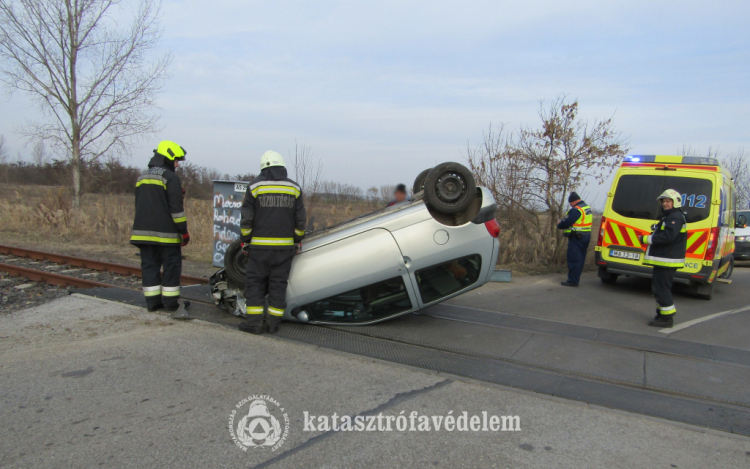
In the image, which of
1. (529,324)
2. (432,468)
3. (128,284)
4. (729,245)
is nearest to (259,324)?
(432,468)

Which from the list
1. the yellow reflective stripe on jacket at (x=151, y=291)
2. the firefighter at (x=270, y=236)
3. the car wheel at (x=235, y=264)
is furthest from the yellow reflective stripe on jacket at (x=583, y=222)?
the yellow reflective stripe on jacket at (x=151, y=291)

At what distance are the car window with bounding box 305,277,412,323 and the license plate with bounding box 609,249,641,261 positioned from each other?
17.1 ft

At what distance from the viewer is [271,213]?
4.86 m

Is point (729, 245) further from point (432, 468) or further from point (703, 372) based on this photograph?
point (432, 468)

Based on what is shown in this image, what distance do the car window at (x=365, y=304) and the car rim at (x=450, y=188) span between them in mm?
944

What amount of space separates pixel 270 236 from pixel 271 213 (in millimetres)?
234

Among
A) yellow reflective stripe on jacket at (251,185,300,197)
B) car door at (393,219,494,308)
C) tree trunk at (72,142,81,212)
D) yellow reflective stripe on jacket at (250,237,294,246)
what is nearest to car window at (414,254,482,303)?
car door at (393,219,494,308)

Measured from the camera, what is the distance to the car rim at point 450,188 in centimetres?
478


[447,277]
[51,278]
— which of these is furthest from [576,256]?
[51,278]

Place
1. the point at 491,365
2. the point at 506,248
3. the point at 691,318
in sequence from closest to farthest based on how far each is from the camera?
the point at 491,365
the point at 691,318
the point at 506,248

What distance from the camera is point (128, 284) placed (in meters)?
7.96

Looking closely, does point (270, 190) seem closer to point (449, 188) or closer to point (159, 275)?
point (449, 188)

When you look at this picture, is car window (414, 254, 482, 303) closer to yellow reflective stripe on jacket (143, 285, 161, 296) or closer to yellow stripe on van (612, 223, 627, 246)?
yellow reflective stripe on jacket (143, 285, 161, 296)

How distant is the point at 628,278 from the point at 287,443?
373 inches
